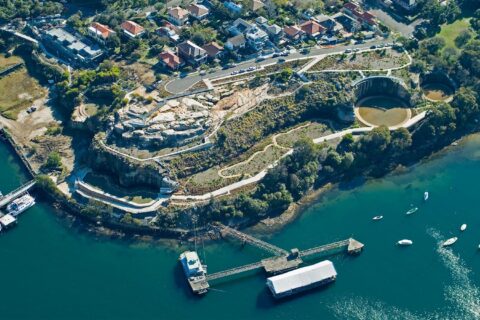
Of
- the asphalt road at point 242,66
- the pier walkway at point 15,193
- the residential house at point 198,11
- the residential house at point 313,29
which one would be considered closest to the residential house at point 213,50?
the asphalt road at point 242,66

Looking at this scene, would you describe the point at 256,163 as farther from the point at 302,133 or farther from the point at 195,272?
the point at 195,272

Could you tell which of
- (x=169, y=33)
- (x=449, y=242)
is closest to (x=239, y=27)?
(x=169, y=33)

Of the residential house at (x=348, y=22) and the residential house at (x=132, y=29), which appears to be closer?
the residential house at (x=132, y=29)

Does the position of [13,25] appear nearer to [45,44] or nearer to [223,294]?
[45,44]

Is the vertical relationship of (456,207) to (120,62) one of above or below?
below

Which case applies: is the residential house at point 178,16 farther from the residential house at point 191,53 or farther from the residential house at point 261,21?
the residential house at point 261,21

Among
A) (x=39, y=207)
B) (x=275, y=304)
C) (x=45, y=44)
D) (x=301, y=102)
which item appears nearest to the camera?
(x=275, y=304)

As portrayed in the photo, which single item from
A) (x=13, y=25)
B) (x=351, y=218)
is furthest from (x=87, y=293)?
(x=13, y=25)
